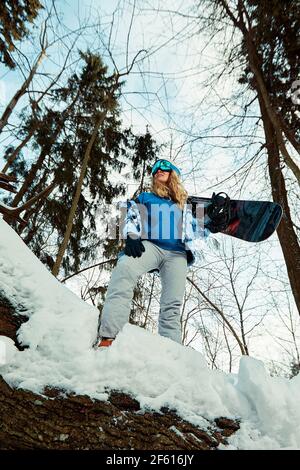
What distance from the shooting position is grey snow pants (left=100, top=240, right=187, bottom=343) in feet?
6.12

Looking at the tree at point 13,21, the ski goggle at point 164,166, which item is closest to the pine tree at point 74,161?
the tree at point 13,21

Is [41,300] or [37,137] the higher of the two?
[37,137]

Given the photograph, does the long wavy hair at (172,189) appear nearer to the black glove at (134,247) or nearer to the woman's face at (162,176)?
the woman's face at (162,176)

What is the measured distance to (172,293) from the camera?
230 cm

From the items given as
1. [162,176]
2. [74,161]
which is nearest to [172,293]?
[162,176]

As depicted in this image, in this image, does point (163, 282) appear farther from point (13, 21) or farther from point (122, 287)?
point (13, 21)

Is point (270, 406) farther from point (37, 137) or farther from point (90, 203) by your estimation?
point (37, 137)

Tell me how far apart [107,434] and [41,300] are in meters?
0.68

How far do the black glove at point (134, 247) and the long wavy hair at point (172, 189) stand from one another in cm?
62

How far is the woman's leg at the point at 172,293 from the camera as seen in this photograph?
2234mm
